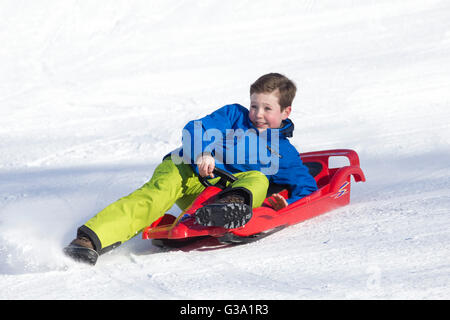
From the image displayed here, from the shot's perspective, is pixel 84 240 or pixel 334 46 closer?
pixel 84 240

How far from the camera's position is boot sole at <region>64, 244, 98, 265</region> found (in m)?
2.68

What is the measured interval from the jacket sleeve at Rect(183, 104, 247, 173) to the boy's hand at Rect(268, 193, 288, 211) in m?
0.41

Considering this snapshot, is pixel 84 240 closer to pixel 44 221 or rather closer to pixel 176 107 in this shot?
pixel 44 221

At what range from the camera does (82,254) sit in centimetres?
268

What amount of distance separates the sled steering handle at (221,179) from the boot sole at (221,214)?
14.4 inches

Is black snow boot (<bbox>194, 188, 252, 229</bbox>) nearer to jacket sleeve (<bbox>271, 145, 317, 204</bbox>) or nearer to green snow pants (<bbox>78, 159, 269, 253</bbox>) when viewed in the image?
green snow pants (<bbox>78, 159, 269, 253</bbox>)

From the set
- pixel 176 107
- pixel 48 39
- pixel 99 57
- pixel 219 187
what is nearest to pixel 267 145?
pixel 219 187

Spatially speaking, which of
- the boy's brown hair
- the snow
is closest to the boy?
the boy's brown hair

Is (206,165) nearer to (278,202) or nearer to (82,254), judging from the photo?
(278,202)

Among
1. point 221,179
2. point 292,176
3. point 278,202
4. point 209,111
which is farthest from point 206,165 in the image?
point 209,111

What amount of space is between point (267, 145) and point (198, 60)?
6503mm

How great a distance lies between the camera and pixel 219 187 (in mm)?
3262

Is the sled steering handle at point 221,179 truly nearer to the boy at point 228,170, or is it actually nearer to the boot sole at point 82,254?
the boy at point 228,170
